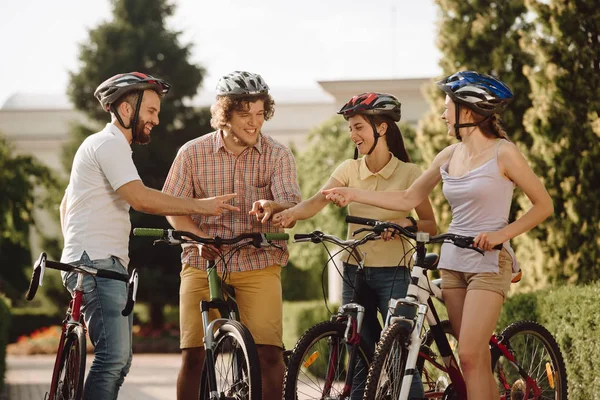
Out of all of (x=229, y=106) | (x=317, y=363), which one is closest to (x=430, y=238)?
(x=317, y=363)

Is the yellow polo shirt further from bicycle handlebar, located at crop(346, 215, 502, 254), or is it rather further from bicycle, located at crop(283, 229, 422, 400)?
bicycle handlebar, located at crop(346, 215, 502, 254)

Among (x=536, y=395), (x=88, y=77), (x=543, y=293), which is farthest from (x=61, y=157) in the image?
(x=536, y=395)

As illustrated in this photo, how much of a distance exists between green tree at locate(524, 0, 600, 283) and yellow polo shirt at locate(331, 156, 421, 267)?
185 inches

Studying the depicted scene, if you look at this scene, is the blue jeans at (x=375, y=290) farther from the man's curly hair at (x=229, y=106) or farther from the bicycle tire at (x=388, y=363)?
the man's curly hair at (x=229, y=106)

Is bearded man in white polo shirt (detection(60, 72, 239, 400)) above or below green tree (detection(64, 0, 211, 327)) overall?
below

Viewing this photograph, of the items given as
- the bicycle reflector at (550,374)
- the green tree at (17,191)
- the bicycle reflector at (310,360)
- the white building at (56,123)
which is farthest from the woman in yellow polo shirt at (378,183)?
the white building at (56,123)

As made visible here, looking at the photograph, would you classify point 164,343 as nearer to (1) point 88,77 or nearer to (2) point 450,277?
(1) point 88,77

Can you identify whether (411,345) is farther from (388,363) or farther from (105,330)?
(105,330)

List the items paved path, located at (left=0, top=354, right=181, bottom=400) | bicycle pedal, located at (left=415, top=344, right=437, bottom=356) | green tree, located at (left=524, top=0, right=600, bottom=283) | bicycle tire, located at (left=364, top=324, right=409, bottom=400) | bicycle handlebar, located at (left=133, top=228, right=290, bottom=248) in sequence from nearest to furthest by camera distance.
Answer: bicycle tire, located at (left=364, top=324, right=409, bottom=400) < bicycle handlebar, located at (left=133, top=228, right=290, bottom=248) < bicycle pedal, located at (left=415, top=344, right=437, bottom=356) < green tree, located at (left=524, top=0, right=600, bottom=283) < paved path, located at (left=0, top=354, right=181, bottom=400)

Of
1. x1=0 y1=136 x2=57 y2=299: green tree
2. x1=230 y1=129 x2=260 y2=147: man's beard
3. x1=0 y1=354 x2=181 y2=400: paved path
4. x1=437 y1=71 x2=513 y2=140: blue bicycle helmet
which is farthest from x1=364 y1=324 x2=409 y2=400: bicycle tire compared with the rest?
x1=0 y1=136 x2=57 y2=299: green tree

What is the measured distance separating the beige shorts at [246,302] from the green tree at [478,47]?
283 inches

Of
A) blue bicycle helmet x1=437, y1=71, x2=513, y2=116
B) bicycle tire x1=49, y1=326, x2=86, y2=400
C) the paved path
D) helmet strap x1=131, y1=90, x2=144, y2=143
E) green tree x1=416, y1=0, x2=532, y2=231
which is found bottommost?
the paved path

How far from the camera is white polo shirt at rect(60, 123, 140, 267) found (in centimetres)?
481

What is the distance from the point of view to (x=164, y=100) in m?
25.0
